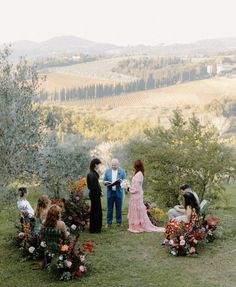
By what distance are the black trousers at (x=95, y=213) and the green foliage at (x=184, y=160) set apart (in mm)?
4624

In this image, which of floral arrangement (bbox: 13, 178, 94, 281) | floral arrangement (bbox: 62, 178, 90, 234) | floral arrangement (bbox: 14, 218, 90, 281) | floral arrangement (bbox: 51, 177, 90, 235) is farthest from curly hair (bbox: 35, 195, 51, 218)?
floral arrangement (bbox: 62, 178, 90, 234)

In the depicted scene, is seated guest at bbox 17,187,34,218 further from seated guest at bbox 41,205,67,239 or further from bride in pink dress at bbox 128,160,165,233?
bride in pink dress at bbox 128,160,165,233

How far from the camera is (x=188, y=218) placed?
14.6 m

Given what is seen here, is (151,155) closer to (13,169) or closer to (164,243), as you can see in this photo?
(164,243)

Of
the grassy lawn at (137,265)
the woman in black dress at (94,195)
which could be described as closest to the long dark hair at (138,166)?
the woman in black dress at (94,195)

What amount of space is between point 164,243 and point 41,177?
4.36 meters

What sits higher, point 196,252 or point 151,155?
point 151,155

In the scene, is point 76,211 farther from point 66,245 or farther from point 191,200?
point 66,245

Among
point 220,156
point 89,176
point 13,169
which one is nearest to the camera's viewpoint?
point 13,169

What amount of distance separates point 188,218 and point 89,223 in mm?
3813

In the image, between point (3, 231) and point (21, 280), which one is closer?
point (21, 280)

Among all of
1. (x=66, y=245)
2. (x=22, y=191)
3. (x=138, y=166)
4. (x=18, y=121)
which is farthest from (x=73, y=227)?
(x=18, y=121)

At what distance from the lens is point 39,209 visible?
45.4 feet

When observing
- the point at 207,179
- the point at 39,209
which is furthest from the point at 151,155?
the point at 39,209
